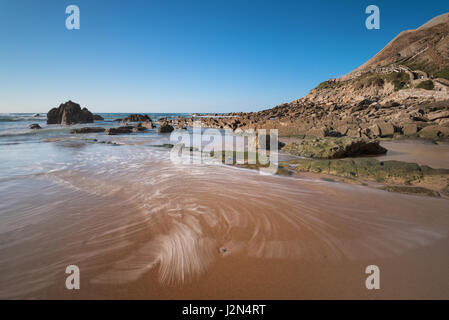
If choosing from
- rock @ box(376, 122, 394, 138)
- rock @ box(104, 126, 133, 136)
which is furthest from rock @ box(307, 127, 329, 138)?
rock @ box(104, 126, 133, 136)

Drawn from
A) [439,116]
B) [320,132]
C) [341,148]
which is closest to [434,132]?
[439,116]

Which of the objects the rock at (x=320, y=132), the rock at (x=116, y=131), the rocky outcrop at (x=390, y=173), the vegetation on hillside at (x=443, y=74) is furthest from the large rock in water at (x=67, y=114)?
the vegetation on hillside at (x=443, y=74)

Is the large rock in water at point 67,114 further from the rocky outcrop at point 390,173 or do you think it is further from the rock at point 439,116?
the rock at point 439,116

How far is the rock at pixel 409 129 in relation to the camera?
377 inches

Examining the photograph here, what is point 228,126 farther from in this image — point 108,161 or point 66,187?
point 66,187

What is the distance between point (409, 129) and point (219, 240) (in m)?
12.4

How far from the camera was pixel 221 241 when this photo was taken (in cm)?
214

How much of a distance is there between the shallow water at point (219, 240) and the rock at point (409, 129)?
911 cm

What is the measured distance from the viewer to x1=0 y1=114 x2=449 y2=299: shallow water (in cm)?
157

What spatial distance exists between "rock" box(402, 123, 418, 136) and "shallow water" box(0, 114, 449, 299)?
29.9ft

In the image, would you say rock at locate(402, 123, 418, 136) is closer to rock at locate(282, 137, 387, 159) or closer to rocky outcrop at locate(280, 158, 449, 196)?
rock at locate(282, 137, 387, 159)

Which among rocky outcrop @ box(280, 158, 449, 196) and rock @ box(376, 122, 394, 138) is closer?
rocky outcrop @ box(280, 158, 449, 196)
